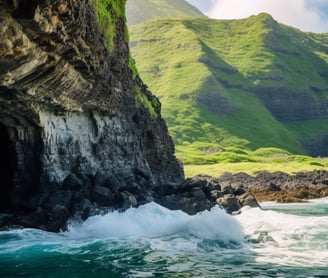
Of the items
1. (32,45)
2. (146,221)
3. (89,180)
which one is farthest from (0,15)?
(89,180)

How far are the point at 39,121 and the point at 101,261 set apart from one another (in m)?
16.7

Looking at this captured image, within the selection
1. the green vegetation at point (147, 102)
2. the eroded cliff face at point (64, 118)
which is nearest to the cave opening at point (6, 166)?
the eroded cliff face at point (64, 118)

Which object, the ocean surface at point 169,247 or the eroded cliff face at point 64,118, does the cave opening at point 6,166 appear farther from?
the ocean surface at point 169,247

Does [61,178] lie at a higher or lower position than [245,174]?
higher

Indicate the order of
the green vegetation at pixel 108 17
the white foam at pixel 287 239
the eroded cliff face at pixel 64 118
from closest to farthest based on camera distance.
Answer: the white foam at pixel 287 239 < the eroded cliff face at pixel 64 118 < the green vegetation at pixel 108 17

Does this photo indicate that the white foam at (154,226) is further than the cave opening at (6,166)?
No

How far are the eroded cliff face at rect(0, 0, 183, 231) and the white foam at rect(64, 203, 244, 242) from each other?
5.57ft

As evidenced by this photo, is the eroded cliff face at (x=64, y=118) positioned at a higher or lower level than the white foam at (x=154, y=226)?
higher

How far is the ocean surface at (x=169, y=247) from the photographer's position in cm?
1989

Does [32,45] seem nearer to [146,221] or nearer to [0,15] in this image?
[0,15]

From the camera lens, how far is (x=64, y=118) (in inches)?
1575

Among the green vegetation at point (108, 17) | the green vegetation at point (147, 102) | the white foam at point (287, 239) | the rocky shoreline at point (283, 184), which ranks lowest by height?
the rocky shoreline at point (283, 184)

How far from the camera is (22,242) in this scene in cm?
2631

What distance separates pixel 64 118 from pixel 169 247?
18226 millimetres
